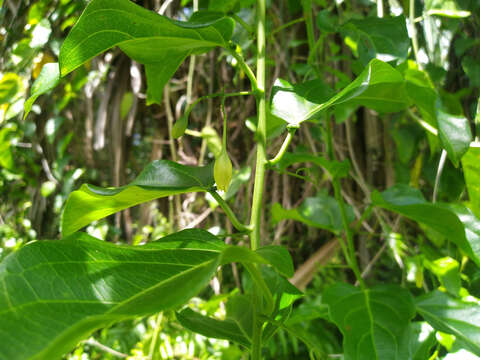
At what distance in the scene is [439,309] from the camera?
Answer: 0.54m

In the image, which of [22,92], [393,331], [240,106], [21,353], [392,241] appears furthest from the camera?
[240,106]

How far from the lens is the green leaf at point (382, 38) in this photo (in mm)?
559

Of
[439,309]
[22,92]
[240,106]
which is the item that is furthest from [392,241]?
[22,92]

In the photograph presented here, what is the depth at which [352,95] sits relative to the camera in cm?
37

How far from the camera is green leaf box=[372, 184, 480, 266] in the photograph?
50 cm

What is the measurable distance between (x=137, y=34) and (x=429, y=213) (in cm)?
39

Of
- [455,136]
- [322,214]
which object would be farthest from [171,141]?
[455,136]

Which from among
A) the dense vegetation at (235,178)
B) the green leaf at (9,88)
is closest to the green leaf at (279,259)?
the dense vegetation at (235,178)

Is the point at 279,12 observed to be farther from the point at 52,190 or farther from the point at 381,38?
the point at 52,190

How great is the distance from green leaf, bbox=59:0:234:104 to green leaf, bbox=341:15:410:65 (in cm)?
22

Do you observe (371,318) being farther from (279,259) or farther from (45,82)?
(45,82)

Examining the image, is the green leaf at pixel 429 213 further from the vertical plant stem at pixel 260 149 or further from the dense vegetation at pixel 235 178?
the vertical plant stem at pixel 260 149

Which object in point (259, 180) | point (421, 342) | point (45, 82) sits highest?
point (45, 82)

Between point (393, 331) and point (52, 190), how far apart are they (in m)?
1.06
